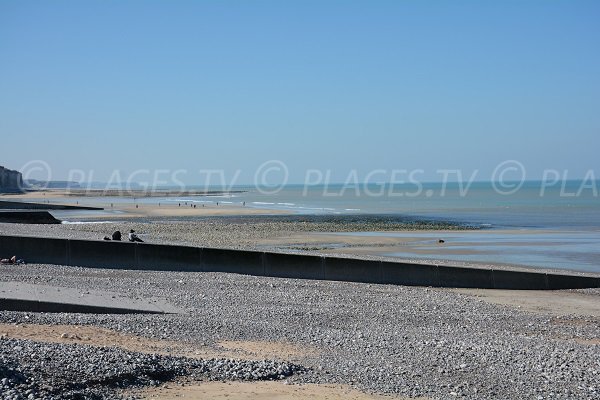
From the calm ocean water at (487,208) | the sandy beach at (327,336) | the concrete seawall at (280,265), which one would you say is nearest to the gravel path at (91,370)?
the sandy beach at (327,336)

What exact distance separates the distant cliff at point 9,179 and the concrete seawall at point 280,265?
134 m

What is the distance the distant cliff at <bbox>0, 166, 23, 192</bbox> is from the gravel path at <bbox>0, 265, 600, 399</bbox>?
452ft

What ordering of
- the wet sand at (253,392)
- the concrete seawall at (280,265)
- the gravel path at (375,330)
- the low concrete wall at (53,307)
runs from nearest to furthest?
the wet sand at (253,392) → the gravel path at (375,330) → the low concrete wall at (53,307) → the concrete seawall at (280,265)

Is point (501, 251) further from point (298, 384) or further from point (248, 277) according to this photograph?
point (298, 384)

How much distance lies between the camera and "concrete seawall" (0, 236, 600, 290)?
774 inches

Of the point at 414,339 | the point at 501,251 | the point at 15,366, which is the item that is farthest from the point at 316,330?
the point at 501,251

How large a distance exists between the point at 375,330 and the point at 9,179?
165 m

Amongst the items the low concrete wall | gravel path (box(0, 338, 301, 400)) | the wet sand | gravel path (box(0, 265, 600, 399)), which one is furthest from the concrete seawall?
the wet sand

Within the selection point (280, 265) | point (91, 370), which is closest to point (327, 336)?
point (91, 370)

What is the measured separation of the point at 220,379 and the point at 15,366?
2143 millimetres

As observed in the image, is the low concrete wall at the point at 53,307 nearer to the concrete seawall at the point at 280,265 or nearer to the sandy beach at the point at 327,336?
the sandy beach at the point at 327,336

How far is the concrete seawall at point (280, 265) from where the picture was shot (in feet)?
64.5

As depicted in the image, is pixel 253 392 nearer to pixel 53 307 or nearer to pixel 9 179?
pixel 53 307

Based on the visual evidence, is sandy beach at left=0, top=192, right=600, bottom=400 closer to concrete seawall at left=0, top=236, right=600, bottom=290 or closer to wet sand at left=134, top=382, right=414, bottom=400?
wet sand at left=134, top=382, right=414, bottom=400
